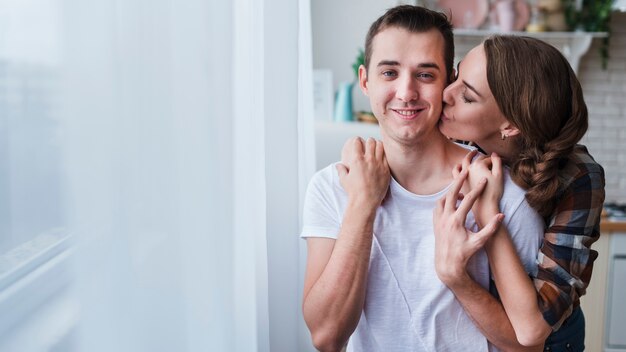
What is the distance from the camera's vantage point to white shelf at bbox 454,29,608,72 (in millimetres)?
3320

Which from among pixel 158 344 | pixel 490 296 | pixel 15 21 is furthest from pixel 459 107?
pixel 15 21

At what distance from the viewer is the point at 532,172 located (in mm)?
1170

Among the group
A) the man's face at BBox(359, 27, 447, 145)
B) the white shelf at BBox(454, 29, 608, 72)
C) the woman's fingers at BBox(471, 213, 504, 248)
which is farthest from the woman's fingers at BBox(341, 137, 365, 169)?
the white shelf at BBox(454, 29, 608, 72)

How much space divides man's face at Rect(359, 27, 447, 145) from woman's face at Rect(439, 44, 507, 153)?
28mm

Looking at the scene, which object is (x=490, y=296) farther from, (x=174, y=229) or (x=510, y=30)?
(x=510, y=30)

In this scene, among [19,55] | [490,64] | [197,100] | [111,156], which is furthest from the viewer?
[490,64]

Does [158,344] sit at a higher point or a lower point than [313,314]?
higher

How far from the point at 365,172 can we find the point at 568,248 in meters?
0.43

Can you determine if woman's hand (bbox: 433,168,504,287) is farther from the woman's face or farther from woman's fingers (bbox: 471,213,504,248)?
the woman's face

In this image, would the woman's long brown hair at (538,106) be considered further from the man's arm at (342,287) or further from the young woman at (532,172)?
the man's arm at (342,287)

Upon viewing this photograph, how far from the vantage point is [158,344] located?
654mm

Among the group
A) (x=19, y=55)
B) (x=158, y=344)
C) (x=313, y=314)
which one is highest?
(x=19, y=55)

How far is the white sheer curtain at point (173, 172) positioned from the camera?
1.55 ft

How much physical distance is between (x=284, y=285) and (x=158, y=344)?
66 cm
